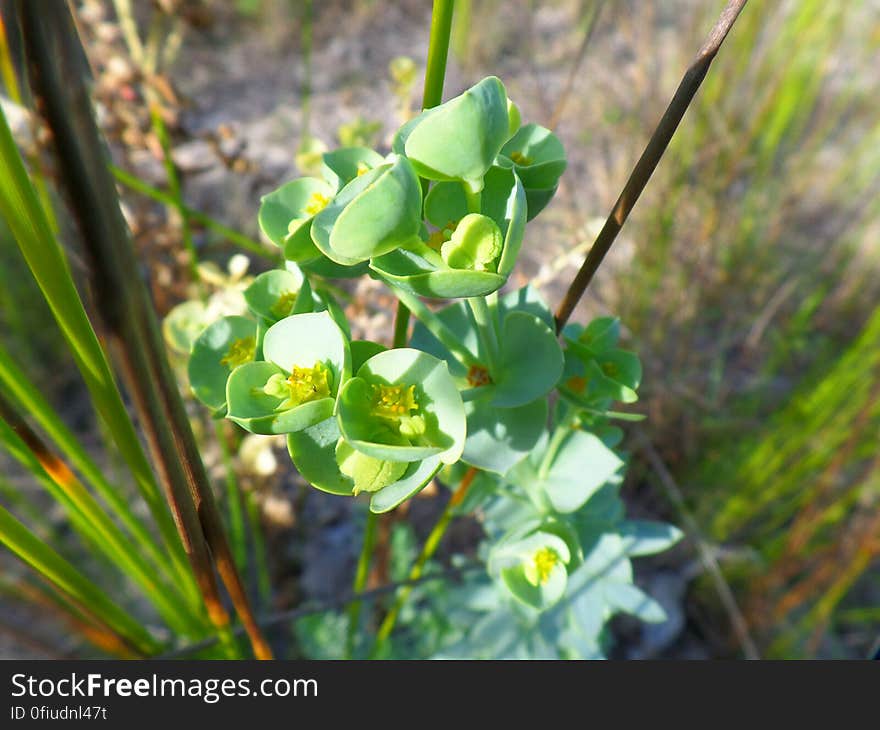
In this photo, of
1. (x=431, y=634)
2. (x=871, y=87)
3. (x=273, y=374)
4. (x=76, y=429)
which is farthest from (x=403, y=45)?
(x=273, y=374)

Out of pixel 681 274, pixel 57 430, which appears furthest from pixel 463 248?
pixel 681 274

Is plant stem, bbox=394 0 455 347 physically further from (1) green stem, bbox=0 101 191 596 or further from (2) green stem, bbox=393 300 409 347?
(1) green stem, bbox=0 101 191 596

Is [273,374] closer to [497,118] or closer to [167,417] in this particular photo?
[167,417]

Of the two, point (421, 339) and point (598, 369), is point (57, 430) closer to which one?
point (421, 339)

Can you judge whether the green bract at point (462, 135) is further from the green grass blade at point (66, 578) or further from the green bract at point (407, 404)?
the green grass blade at point (66, 578)

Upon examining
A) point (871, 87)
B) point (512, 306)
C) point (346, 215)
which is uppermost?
point (871, 87)

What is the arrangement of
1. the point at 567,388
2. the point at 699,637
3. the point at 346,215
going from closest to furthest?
the point at 346,215 → the point at 567,388 → the point at 699,637
